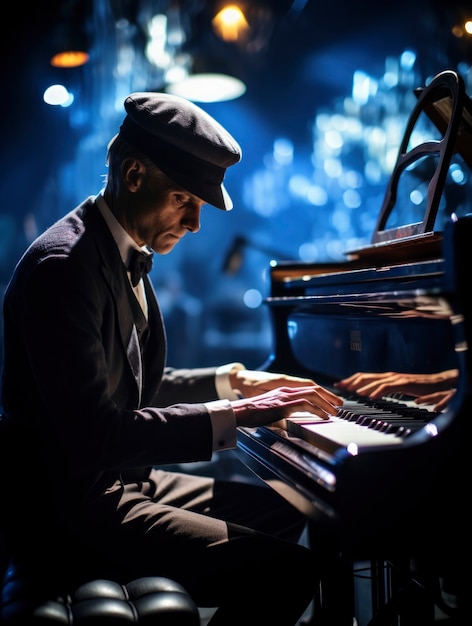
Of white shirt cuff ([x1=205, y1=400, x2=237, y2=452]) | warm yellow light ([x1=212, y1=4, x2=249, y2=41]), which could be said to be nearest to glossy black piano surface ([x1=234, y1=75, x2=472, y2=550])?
white shirt cuff ([x1=205, y1=400, x2=237, y2=452])

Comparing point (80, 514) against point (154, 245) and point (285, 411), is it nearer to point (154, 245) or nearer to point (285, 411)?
point (285, 411)

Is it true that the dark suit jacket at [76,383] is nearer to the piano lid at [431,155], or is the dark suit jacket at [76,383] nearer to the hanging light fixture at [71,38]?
the piano lid at [431,155]

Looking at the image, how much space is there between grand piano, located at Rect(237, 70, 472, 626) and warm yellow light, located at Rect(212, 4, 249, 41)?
3.60 metres

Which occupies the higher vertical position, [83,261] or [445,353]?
[83,261]

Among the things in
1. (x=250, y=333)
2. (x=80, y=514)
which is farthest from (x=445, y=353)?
(x=250, y=333)

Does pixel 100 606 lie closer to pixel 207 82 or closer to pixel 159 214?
pixel 159 214

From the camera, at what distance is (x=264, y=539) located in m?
1.55

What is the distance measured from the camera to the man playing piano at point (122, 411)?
4.82ft

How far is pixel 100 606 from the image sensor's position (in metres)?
1.23

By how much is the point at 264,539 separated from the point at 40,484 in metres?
0.58

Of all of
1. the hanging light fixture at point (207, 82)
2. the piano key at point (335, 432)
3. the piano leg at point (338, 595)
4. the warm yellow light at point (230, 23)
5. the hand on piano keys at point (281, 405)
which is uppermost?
the warm yellow light at point (230, 23)

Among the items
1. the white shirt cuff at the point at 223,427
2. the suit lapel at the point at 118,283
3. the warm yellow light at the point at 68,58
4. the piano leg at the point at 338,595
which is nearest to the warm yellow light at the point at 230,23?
the warm yellow light at the point at 68,58

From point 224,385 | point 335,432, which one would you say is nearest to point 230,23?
point 224,385

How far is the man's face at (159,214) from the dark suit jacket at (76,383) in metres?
0.13
